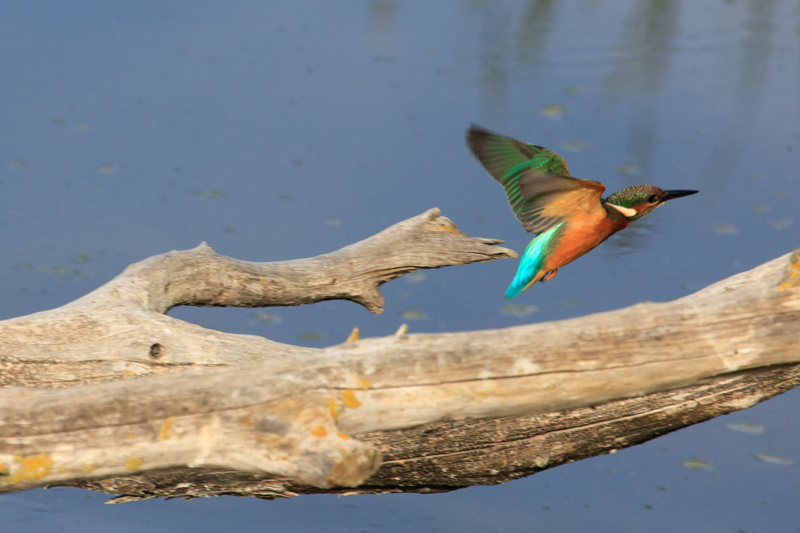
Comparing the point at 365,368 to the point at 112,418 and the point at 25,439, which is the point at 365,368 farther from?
the point at 25,439

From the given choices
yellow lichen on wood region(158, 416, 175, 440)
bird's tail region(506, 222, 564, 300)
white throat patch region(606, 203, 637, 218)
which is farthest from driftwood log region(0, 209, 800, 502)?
bird's tail region(506, 222, 564, 300)

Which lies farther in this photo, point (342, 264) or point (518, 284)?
point (342, 264)

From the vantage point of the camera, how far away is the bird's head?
2.26 m

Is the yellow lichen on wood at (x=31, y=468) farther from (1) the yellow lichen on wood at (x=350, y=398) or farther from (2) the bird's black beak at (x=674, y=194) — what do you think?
(2) the bird's black beak at (x=674, y=194)

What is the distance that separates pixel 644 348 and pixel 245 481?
1115 mm

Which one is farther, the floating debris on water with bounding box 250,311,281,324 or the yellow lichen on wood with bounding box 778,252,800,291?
the floating debris on water with bounding box 250,311,281,324

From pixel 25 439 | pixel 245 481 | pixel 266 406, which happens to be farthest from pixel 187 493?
pixel 266 406

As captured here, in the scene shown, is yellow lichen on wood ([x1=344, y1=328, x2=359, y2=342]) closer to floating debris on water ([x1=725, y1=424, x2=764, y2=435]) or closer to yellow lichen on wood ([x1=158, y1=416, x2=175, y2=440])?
yellow lichen on wood ([x1=158, y1=416, x2=175, y2=440])

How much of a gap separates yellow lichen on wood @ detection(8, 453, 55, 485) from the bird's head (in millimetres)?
1578

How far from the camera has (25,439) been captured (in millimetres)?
1593

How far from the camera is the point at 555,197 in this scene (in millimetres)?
2287

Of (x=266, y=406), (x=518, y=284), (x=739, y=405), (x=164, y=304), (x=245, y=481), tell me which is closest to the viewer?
(x=266, y=406)

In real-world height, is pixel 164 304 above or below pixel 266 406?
above

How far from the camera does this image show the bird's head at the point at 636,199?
2.26 metres
